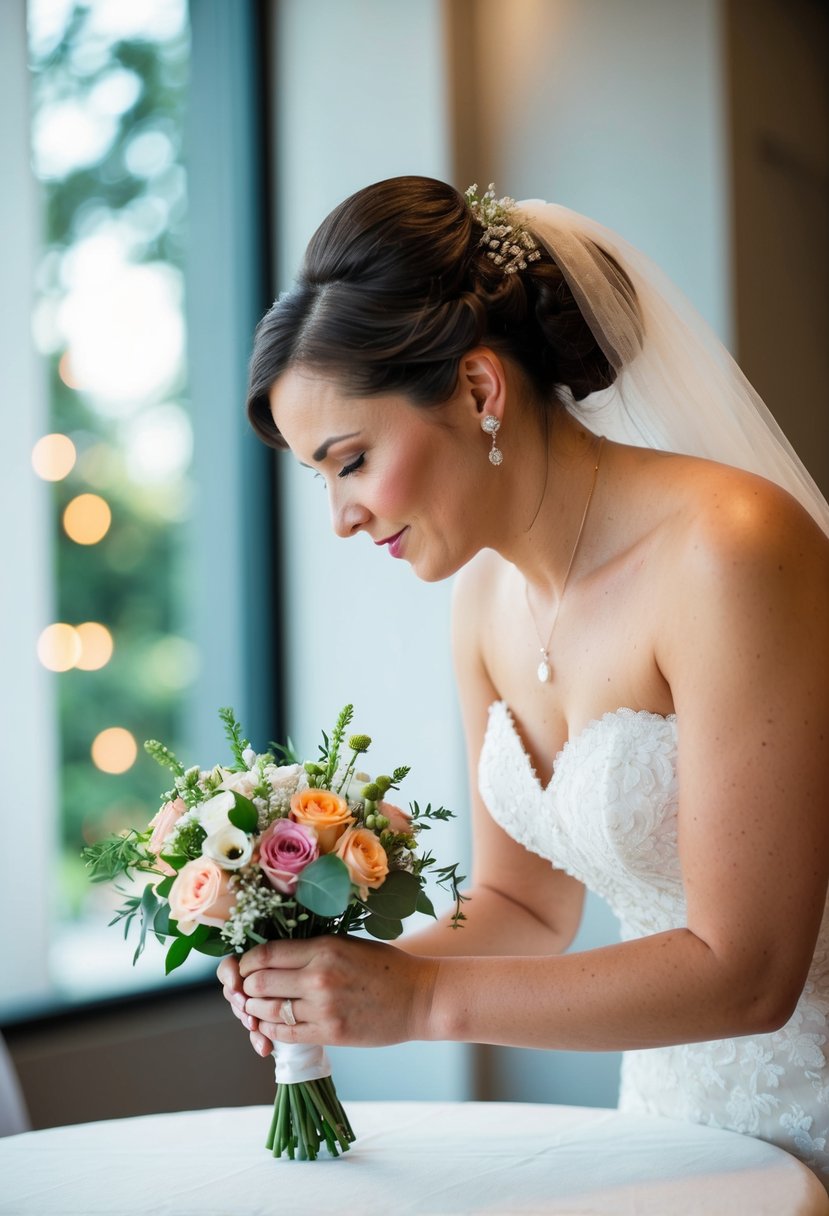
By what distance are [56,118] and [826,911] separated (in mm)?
3379

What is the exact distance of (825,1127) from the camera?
1.68 m

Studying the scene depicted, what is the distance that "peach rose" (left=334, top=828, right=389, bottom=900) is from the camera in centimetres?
140

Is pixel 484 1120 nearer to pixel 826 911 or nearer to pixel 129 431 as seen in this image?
pixel 826 911

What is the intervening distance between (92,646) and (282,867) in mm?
3054

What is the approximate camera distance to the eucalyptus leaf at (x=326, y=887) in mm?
1367

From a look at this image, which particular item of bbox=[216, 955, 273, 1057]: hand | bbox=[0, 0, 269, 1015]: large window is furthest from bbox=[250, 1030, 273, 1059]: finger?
bbox=[0, 0, 269, 1015]: large window

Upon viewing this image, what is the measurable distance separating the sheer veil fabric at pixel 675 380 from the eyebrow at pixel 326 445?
417mm

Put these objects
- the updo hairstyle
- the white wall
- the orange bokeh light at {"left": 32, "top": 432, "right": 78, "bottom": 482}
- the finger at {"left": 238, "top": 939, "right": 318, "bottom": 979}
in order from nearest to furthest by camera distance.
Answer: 1. the finger at {"left": 238, "top": 939, "right": 318, "bottom": 979}
2. the updo hairstyle
3. the white wall
4. the orange bokeh light at {"left": 32, "top": 432, "right": 78, "bottom": 482}

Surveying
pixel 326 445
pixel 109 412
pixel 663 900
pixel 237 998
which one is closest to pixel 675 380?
pixel 326 445

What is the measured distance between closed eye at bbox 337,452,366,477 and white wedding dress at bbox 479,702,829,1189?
494mm

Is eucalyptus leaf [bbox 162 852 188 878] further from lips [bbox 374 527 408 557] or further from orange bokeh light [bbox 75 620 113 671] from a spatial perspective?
orange bokeh light [bbox 75 620 113 671]

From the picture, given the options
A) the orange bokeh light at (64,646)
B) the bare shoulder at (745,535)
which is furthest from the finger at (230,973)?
the orange bokeh light at (64,646)

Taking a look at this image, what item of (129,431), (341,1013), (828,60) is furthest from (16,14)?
(341,1013)

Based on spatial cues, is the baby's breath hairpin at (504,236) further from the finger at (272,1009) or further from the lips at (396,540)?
the finger at (272,1009)
